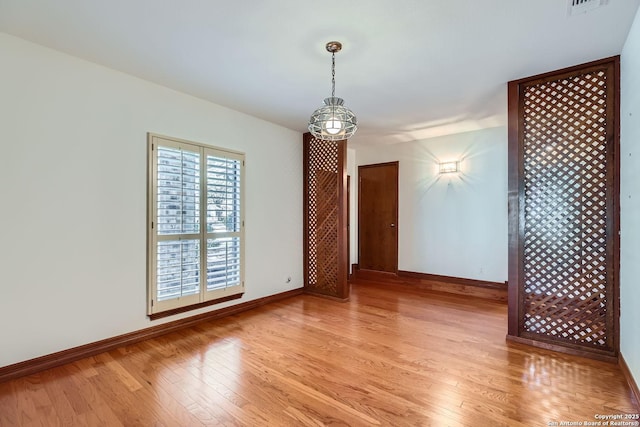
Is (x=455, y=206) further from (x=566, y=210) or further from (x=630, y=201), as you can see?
(x=630, y=201)

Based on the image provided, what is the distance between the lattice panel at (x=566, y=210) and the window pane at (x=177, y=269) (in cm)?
333

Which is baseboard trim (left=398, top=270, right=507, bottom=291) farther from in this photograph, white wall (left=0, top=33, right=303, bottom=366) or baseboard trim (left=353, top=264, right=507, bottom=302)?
white wall (left=0, top=33, right=303, bottom=366)

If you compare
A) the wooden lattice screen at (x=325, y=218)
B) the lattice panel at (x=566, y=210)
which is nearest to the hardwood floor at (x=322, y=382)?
the lattice panel at (x=566, y=210)

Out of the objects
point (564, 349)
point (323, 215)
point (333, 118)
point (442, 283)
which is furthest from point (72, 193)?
point (442, 283)

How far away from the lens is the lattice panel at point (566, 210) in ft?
8.48

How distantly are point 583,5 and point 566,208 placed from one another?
5.23 feet

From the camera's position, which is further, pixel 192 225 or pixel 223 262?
pixel 223 262

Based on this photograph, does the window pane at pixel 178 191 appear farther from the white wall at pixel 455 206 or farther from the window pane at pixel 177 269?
the white wall at pixel 455 206

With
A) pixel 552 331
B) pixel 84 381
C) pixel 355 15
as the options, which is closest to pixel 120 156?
pixel 84 381

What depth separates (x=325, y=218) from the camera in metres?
4.61

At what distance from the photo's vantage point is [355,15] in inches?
78.4

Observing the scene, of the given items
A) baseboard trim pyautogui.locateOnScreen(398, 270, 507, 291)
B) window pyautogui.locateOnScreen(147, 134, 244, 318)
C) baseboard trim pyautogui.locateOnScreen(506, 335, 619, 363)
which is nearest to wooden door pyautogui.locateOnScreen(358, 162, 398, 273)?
baseboard trim pyautogui.locateOnScreen(398, 270, 507, 291)

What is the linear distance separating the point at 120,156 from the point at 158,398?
207 cm

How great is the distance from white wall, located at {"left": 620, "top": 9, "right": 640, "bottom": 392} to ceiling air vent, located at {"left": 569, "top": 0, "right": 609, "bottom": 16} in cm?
31
